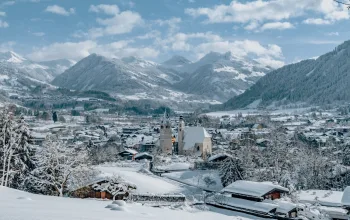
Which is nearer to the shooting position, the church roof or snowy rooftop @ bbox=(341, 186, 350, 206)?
snowy rooftop @ bbox=(341, 186, 350, 206)

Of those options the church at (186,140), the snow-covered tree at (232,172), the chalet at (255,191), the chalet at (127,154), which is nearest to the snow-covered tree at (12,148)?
the chalet at (255,191)

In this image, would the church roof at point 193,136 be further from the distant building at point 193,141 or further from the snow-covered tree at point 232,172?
the snow-covered tree at point 232,172

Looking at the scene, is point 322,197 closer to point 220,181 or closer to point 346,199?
point 346,199

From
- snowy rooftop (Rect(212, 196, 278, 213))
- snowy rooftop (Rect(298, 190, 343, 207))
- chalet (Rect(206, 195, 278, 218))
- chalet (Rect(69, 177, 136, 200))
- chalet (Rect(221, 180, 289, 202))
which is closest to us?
chalet (Rect(206, 195, 278, 218))

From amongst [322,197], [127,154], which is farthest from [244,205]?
[127,154]

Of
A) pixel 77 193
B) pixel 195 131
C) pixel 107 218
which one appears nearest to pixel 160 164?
pixel 195 131

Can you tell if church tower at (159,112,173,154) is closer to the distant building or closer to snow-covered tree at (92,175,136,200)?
the distant building

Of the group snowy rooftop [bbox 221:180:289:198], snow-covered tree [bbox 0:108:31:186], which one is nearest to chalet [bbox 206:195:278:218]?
snowy rooftop [bbox 221:180:289:198]

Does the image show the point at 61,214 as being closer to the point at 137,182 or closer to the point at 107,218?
the point at 107,218
